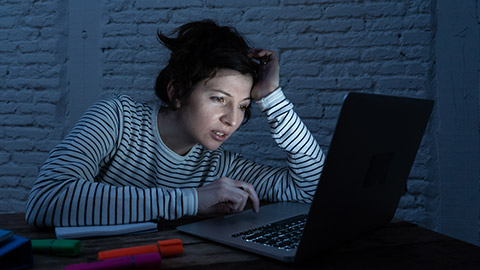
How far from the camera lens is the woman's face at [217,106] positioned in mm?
1296

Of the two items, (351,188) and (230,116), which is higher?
(230,116)

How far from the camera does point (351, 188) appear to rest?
668 mm

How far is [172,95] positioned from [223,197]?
562 mm

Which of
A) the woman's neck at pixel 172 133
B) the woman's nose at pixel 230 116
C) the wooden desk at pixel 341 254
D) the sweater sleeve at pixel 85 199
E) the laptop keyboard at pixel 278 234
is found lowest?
the wooden desk at pixel 341 254

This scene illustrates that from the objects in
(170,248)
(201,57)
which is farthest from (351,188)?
(201,57)

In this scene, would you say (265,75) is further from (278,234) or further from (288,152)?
(278,234)

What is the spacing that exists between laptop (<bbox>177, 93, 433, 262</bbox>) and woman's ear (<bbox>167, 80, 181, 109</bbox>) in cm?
55

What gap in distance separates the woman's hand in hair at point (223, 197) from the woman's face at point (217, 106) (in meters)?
0.33

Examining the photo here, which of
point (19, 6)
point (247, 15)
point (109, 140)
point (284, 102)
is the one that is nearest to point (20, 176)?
point (19, 6)

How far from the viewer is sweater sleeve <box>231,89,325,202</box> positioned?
53.8 inches

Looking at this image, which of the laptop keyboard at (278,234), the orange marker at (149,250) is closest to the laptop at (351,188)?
the laptop keyboard at (278,234)

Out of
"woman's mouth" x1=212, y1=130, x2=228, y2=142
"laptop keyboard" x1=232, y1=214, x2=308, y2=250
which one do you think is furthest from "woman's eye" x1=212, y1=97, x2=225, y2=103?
"laptop keyboard" x1=232, y1=214, x2=308, y2=250

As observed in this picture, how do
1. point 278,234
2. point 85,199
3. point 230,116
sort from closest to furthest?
point 278,234 → point 85,199 → point 230,116

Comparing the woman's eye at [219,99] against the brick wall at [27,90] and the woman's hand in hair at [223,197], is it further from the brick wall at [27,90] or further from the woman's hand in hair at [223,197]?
the brick wall at [27,90]
